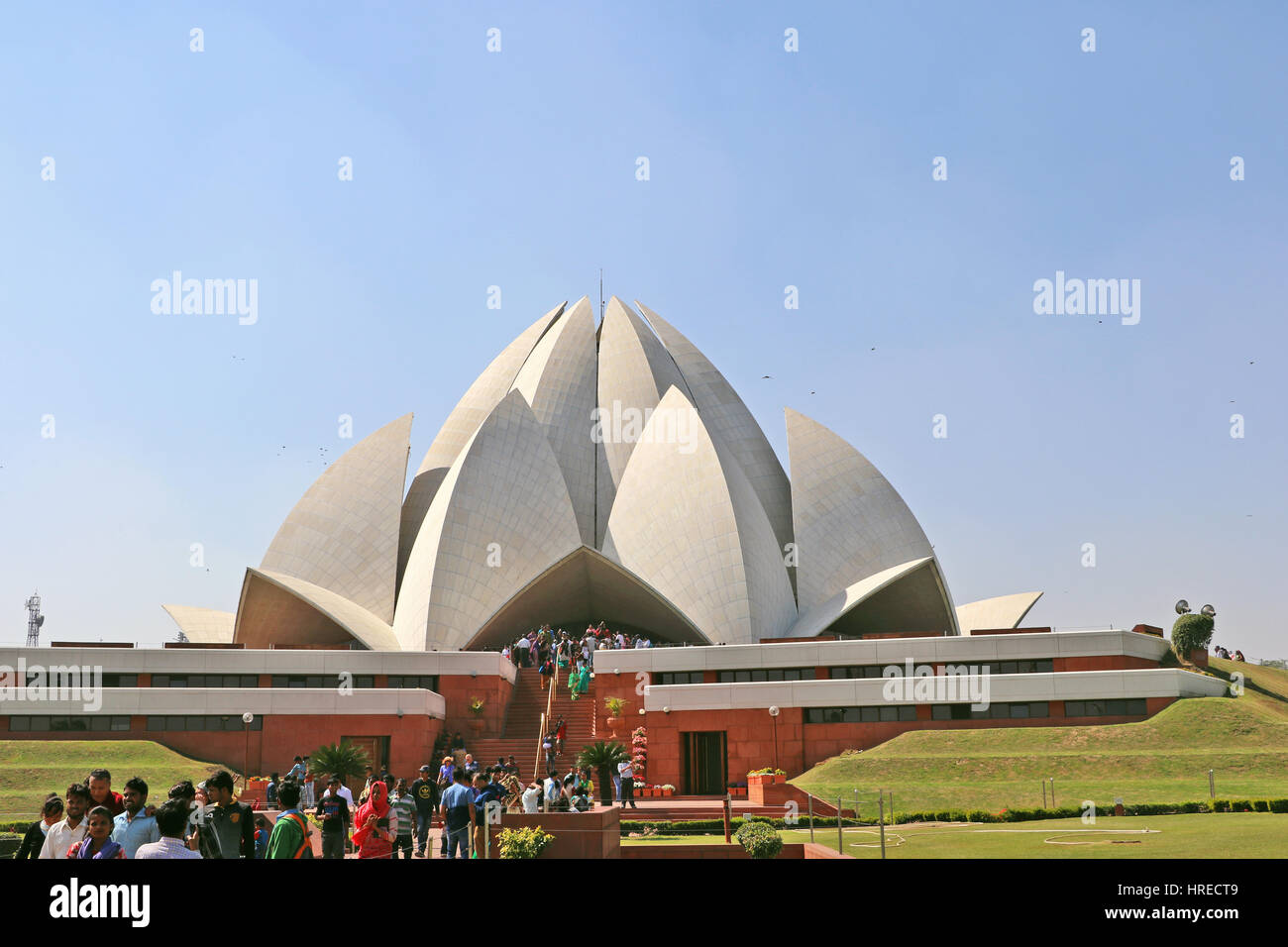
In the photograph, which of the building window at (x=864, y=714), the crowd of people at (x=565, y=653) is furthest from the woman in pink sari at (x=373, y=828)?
the crowd of people at (x=565, y=653)

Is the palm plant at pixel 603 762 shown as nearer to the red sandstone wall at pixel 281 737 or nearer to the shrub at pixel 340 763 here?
the shrub at pixel 340 763

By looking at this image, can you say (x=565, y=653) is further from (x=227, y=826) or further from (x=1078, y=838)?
(x=227, y=826)

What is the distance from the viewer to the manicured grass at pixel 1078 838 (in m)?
11.0

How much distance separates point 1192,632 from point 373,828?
25781 mm

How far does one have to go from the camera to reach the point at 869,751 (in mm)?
23031

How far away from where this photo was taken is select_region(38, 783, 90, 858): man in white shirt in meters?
6.64

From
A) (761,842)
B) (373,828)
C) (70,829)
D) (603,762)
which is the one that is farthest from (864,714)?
(70,829)

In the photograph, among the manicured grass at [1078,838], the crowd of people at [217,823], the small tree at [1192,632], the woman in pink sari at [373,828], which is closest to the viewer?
the crowd of people at [217,823]

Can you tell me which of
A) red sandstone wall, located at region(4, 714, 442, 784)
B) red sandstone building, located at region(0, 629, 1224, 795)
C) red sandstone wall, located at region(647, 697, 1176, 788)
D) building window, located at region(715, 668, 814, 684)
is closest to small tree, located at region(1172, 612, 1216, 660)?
red sandstone building, located at region(0, 629, 1224, 795)

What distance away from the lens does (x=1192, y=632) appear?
95.2 ft

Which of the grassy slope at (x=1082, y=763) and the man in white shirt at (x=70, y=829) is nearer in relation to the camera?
the man in white shirt at (x=70, y=829)

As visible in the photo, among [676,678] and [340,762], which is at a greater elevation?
[676,678]

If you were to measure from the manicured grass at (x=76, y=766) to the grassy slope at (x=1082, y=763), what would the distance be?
11975mm
